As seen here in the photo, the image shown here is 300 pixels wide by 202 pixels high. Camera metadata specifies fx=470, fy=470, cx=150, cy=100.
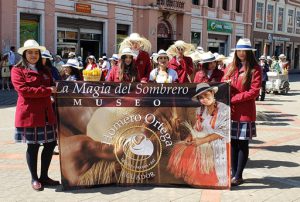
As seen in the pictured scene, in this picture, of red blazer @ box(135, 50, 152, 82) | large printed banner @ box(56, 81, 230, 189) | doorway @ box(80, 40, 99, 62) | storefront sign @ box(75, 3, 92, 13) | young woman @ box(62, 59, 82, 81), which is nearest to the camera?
large printed banner @ box(56, 81, 230, 189)

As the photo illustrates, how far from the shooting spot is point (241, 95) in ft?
18.8

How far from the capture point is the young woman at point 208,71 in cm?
655

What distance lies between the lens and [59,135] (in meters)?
5.53

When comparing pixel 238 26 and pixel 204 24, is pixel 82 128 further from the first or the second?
pixel 238 26

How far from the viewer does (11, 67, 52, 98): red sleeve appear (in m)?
5.28

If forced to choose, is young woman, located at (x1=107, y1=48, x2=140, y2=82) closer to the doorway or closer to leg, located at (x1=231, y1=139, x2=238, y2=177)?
leg, located at (x1=231, y1=139, x2=238, y2=177)

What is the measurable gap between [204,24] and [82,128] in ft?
97.3

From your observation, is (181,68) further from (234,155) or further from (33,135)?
(33,135)

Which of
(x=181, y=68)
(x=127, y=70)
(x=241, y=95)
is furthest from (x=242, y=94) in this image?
(x=181, y=68)

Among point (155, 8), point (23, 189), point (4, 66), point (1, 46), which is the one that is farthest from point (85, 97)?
point (155, 8)

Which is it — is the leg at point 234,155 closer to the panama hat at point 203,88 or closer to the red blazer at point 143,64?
the panama hat at point 203,88

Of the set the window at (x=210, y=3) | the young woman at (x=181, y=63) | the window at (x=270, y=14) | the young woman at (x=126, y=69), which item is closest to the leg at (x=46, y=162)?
the young woman at (x=126, y=69)

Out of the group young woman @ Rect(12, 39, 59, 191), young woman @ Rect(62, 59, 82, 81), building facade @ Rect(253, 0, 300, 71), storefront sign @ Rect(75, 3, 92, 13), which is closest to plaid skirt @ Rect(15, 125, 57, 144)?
young woman @ Rect(12, 39, 59, 191)

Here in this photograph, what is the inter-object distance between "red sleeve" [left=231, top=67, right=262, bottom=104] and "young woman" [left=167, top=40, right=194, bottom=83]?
211 cm
